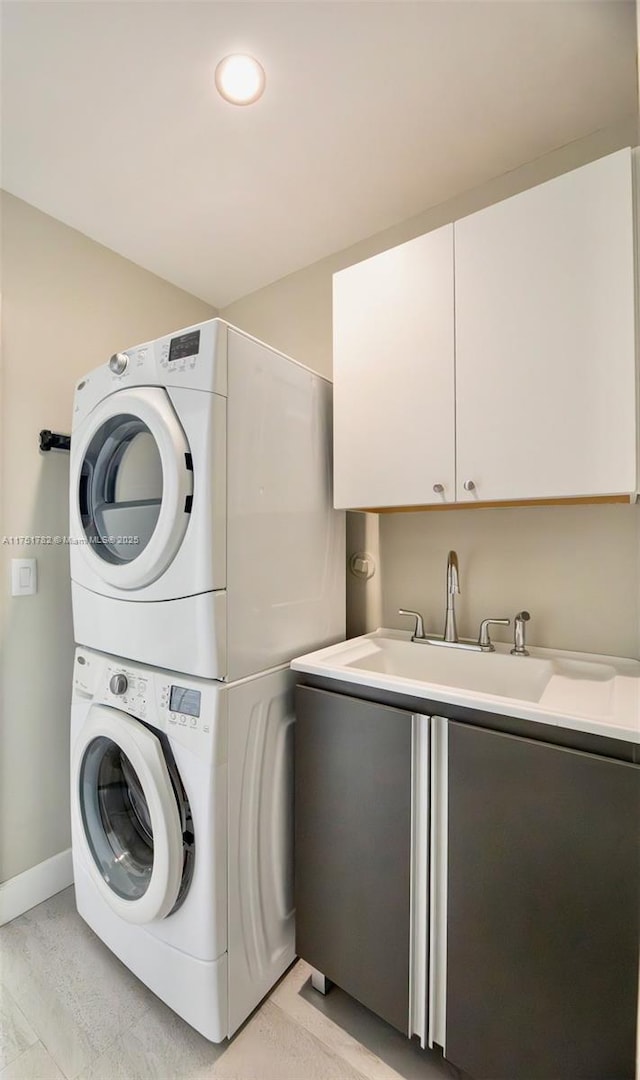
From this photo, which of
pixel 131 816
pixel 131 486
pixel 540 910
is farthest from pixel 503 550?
pixel 131 816

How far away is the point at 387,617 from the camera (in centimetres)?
188

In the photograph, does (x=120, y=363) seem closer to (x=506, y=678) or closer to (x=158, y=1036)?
(x=506, y=678)

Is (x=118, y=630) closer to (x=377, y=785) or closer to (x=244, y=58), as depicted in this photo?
(x=377, y=785)

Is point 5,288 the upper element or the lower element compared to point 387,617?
upper

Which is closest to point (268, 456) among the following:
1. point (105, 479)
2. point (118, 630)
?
point (105, 479)

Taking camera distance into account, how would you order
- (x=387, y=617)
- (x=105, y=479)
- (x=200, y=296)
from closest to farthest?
(x=105, y=479)
(x=387, y=617)
(x=200, y=296)

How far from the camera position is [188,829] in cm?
120

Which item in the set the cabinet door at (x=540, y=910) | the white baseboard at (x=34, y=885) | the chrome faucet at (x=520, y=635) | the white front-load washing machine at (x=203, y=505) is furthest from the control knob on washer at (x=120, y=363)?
the white baseboard at (x=34, y=885)

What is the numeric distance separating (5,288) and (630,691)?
231 cm

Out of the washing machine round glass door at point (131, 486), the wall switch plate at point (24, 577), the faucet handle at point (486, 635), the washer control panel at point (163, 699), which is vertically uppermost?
the washing machine round glass door at point (131, 486)

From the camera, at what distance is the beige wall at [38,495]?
1665 millimetres

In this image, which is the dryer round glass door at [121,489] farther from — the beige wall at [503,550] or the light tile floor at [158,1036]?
the light tile floor at [158,1036]

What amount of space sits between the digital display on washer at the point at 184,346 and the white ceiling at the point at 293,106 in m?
0.72

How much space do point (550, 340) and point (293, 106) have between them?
1014 mm
